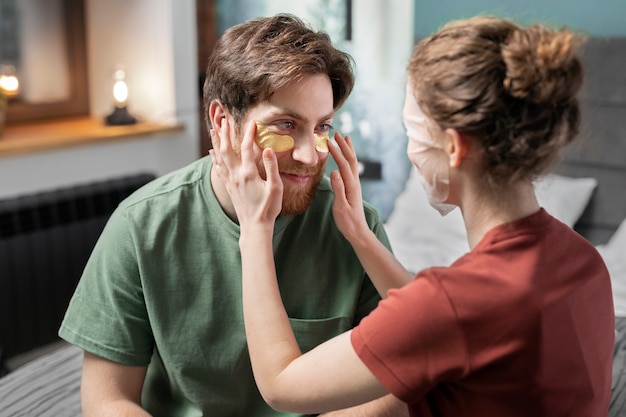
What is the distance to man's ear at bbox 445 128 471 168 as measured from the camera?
1.05m

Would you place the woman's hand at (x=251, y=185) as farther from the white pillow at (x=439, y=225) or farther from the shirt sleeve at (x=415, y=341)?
the white pillow at (x=439, y=225)

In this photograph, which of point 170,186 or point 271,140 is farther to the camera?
point 170,186

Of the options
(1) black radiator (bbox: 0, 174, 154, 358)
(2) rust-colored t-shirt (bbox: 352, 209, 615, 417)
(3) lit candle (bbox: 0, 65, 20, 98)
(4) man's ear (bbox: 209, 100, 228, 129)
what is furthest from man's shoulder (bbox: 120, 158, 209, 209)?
(3) lit candle (bbox: 0, 65, 20, 98)

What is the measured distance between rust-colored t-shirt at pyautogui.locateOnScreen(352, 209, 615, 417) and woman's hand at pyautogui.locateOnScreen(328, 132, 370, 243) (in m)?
0.36

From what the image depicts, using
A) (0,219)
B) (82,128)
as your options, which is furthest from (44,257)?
(82,128)

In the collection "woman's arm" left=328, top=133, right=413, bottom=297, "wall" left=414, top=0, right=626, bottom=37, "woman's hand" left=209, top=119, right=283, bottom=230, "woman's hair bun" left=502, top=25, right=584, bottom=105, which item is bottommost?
"woman's arm" left=328, top=133, right=413, bottom=297

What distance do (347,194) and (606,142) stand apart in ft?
6.14

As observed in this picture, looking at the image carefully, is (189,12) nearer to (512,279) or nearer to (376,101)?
(376,101)

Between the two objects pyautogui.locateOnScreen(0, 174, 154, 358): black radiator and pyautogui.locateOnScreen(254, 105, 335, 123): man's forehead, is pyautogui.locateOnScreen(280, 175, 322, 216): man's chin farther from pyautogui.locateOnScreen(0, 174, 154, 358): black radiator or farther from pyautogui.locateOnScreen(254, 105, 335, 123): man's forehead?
pyautogui.locateOnScreen(0, 174, 154, 358): black radiator

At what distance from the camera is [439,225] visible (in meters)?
3.04

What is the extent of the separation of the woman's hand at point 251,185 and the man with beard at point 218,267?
75mm

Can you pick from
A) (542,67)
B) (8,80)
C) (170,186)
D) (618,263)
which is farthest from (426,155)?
(8,80)

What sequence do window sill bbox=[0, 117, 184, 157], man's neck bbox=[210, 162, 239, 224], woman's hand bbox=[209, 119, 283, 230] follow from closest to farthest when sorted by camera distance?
woman's hand bbox=[209, 119, 283, 230] → man's neck bbox=[210, 162, 239, 224] → window sill bbox=[0, 117, 184, 157]

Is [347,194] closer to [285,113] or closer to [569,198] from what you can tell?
[285,113]
